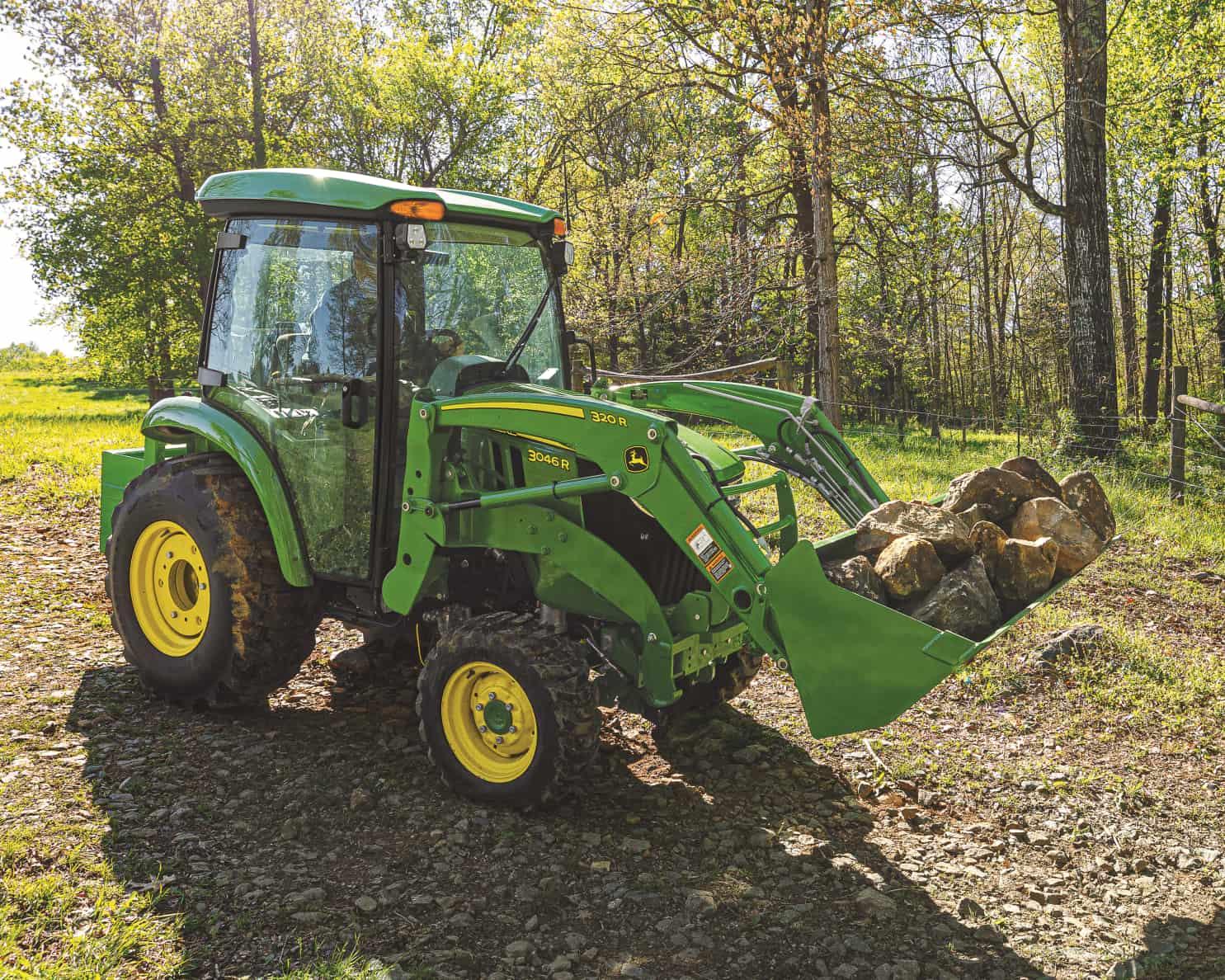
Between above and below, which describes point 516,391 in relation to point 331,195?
below

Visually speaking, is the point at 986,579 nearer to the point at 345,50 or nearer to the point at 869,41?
the point at 869,41

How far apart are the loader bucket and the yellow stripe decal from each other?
101 centimetres

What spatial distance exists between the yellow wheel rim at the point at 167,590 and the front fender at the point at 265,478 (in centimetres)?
58

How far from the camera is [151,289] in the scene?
21219 mm

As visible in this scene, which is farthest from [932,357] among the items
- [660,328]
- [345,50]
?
[345,50]

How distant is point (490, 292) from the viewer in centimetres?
488

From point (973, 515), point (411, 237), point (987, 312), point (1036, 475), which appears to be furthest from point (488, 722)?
point (987, 312)

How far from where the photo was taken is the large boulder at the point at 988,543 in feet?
14.1

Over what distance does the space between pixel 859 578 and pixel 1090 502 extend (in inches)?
51.4

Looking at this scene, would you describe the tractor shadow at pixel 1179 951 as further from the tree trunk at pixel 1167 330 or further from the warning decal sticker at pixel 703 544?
the tree trunk at pixel 1167 330

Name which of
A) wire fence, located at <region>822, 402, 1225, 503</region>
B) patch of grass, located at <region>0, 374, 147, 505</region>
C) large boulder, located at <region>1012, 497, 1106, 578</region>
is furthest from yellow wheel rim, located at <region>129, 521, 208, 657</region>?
wire fence, located at <region>822, 402, 1225, 503</region>

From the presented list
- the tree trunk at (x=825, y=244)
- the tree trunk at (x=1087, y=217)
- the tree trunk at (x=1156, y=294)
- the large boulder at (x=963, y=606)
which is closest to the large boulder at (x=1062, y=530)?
the large boulder at (x=963, y=606)

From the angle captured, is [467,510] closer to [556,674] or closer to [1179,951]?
[556,674]

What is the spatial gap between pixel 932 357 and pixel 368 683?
20.2 meters
